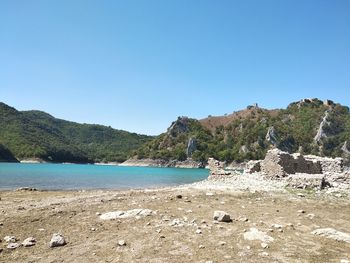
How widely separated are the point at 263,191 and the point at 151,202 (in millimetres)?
7358

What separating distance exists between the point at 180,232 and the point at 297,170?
21554 mm

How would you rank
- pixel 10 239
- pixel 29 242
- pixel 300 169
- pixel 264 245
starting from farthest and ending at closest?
pixel 300 169
pixel 10 239
pixel 29 242
pixel 264 245

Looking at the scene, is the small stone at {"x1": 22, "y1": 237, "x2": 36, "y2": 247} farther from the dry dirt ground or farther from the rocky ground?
the dry dirt ground

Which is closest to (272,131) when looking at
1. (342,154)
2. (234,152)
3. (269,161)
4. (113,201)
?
(234,152)

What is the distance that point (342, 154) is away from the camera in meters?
159

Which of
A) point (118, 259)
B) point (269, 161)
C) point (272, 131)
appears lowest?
point (118, 259)

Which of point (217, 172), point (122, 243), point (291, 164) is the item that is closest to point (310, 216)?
point (122, 243)

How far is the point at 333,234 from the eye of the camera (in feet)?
38.0

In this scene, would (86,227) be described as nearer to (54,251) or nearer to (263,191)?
(54,251)

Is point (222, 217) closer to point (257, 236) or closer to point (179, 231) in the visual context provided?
point (179, 231)

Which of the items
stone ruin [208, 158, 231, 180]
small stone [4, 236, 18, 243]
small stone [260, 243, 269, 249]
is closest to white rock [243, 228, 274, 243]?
small stone [260, 243, 269, 249]

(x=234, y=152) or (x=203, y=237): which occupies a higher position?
(x=234, y=152)

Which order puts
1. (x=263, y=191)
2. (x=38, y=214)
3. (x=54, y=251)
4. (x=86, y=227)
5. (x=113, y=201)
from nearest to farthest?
(x=54, y=251) → (x=86, y=227) → (x=38, y=214) → (x=113, y=201) → (x=263, y=191)

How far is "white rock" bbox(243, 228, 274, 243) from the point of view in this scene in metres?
10.8
